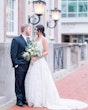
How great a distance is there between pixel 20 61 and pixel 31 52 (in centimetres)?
33

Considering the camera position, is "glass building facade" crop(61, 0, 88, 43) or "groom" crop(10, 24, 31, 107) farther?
"glass building facade" crop(61, 0, 88, 43)

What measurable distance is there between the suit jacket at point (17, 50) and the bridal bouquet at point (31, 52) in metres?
0.10

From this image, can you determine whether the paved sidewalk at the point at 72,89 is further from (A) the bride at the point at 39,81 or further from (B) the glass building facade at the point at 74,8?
(B) the glass building facade at the point at 74,8

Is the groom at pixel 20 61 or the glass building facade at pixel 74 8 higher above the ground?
the glass building facade at pixel 74 8

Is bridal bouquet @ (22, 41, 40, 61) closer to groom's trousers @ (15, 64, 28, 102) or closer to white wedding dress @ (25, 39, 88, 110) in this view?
white wedding dress @ (25, 39, 88, 110)

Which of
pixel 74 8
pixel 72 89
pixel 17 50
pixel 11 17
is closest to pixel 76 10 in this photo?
pixel 74 8

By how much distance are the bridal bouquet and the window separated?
705 cm

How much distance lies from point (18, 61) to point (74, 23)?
41842 mm

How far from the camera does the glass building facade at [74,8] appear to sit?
4938 centimetres

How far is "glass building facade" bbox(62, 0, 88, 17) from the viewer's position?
4938 centimetres

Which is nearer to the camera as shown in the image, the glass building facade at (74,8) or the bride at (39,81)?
the bride at (39,81)

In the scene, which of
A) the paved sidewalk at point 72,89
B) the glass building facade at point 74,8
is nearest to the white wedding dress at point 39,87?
the paved sidewalk at point 72,89

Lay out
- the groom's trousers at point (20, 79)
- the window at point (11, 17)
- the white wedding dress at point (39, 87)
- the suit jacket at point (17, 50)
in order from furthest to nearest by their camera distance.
A: 1. the window at point (11, 17)
2. the white wedding dress at point (39, 87)
3. the groom's trousers at point (20, 79)
4. the suit jacket at point (17, 50)

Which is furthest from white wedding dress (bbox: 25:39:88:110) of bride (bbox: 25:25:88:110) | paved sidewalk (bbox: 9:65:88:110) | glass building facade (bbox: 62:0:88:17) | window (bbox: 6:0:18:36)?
glass building facade (bbox: 62:0:88:17)
